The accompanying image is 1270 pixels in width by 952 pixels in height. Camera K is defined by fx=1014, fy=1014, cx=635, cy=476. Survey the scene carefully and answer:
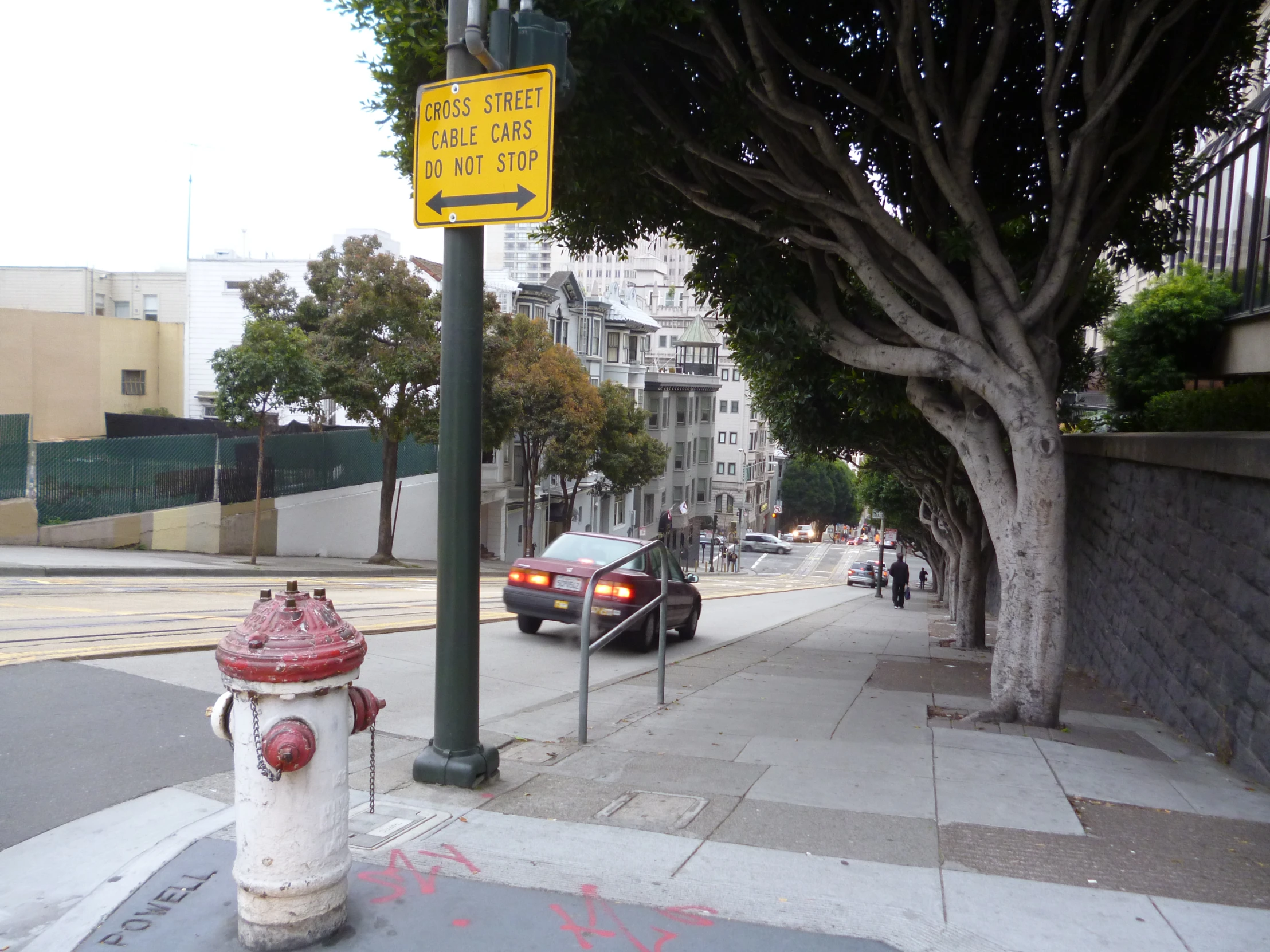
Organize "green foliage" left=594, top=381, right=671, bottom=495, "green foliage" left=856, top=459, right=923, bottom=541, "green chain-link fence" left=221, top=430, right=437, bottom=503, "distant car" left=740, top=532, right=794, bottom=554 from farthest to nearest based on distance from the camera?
"distant car" left=740, top=532, right=794, bottom=554 < "green foliage" left=594, top=381, right=671, bottom=495 < "green foliage" left=856, top=459, right=923, bottom=541 < "green chain-link fence" left=221, top=430, right=437, bottom=503

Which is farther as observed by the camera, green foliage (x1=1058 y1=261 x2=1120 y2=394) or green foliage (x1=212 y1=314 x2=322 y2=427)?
green foliage (x1=212 y1=314 x2=322 y2=427)

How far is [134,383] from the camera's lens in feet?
131

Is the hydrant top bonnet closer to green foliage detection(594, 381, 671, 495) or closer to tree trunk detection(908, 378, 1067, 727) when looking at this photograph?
tree trunk detection(908, 378, 1067, 727)

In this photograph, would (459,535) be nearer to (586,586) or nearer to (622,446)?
(586,586)

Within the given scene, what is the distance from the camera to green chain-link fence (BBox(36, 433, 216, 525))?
73.0ft

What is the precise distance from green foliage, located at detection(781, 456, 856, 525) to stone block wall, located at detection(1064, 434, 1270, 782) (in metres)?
86.3

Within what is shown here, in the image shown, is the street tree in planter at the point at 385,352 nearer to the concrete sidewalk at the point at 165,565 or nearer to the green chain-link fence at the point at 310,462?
the concrete sidewalk at the point at 165,565

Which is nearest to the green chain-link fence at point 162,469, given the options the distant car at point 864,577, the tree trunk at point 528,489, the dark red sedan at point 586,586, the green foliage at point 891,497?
the tree trunk at point 528,489

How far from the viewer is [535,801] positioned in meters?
5.48

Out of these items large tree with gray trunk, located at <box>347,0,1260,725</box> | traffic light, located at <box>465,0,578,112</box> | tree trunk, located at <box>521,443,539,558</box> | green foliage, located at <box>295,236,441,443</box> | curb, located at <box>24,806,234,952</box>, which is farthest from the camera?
tree trunk, located at <box>521,443,539,558</box>

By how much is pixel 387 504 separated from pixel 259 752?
26554mm

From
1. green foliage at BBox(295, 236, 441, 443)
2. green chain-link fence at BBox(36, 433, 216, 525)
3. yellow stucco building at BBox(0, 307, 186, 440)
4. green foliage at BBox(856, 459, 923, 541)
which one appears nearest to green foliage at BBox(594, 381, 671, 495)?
green foliage at BBox(856, 459, 923, 541)

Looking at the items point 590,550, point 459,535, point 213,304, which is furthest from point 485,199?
point 213,304

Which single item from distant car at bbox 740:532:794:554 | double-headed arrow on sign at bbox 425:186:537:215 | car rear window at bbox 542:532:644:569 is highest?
double-headed arrow on sign at bbox 425:186:537:215
